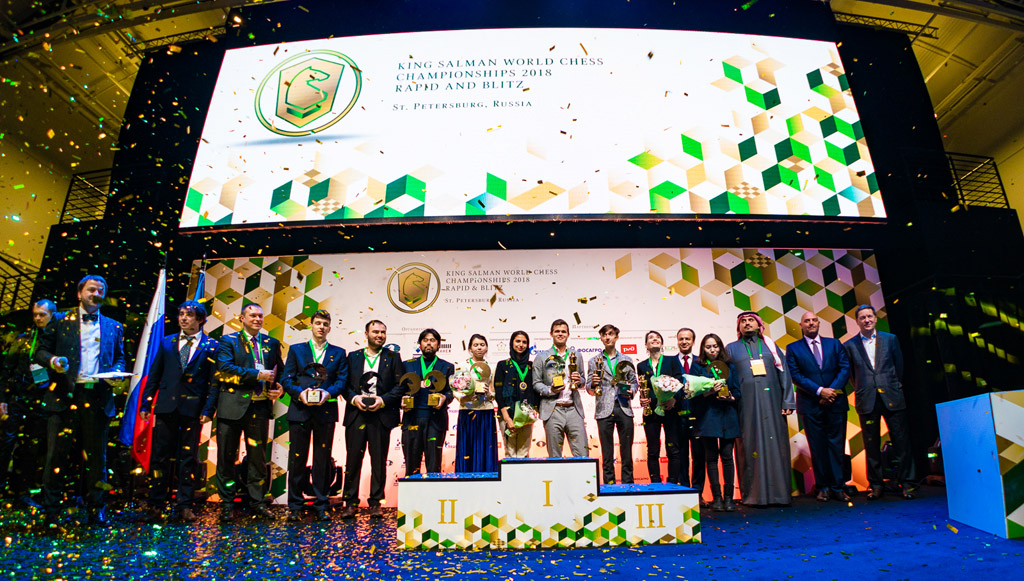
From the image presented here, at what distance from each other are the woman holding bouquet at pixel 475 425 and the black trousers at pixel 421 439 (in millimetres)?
196

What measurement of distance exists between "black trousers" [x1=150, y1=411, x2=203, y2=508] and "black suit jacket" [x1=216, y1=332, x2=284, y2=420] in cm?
27

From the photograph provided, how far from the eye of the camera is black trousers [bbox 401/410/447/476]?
416 cm

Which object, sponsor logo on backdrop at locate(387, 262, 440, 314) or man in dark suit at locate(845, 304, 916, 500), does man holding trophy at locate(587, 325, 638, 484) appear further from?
sponsor logo on backdrop at locate(387, 262, 440, 314)

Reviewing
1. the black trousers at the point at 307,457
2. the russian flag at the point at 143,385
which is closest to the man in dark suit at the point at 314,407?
the black trousers at the point at 307,457

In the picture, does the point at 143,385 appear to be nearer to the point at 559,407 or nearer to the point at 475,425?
the point at 475,425

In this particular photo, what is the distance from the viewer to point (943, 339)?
5.16 meters

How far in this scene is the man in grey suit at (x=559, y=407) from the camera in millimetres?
4379

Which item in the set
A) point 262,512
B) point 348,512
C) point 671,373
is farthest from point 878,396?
point 262,512

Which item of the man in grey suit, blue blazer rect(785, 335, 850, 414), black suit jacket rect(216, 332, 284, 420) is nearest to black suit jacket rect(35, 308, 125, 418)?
black suit jacket rect(216, 332, 284, 420)

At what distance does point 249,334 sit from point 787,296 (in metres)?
5.24

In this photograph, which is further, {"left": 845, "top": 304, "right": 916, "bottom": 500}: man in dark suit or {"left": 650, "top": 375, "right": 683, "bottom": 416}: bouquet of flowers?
{"left": 845, "top": 304, "right": 916, "bottom": 500}: man in dark suit

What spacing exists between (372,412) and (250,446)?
872 millimetres

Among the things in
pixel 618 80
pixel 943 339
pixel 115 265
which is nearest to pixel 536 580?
pixel 618 80

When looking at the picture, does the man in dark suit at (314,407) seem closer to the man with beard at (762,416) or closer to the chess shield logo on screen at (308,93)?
the chess shield logo on screen at (308,93)
